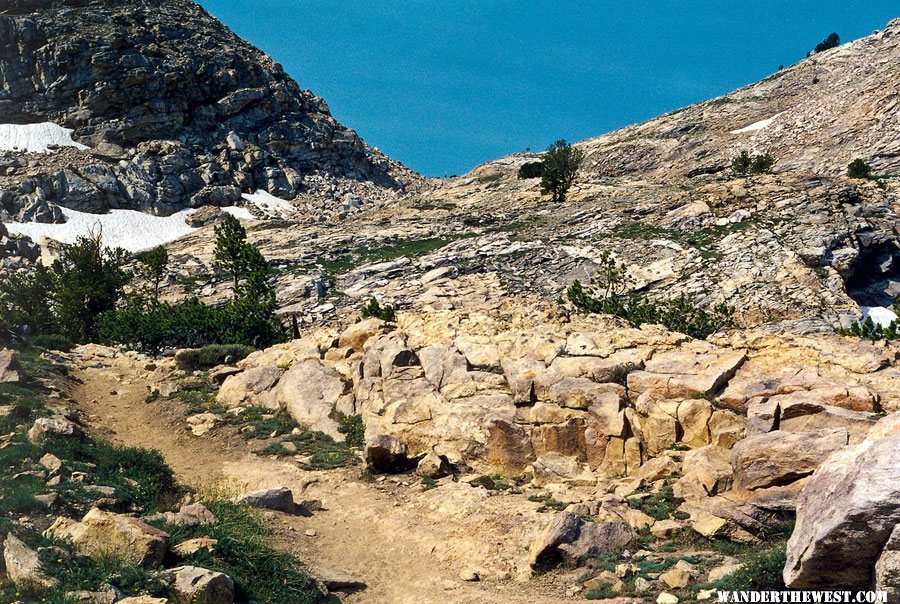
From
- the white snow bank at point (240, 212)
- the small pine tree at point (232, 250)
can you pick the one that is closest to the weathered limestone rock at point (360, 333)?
the small pine tree at point (232, 250)

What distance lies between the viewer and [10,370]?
82.5 ft

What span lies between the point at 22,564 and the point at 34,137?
365 feet

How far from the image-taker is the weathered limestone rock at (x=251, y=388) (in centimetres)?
2598

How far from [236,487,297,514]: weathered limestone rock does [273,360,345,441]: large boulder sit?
565 cm

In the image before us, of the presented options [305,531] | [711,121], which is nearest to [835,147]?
[711,121]

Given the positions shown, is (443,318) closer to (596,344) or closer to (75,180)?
(596,344)

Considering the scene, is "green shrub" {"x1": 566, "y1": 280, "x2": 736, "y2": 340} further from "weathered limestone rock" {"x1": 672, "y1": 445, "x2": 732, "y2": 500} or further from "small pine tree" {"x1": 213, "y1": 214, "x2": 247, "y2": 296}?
"small pine tree" {"x1": 213, "y1": 214, "x2": 247, "y2": 296}

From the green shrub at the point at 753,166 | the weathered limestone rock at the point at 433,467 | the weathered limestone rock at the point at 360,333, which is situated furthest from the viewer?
the green shrub at the point at 753,166

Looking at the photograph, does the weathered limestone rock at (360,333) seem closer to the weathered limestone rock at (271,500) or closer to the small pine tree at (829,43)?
the weathered limestone rock at (271,500)

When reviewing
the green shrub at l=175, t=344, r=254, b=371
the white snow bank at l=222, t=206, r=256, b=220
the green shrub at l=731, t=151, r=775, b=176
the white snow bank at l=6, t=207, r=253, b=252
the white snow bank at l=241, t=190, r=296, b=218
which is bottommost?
the green shrub at l=175, t=344, r=254, b=371

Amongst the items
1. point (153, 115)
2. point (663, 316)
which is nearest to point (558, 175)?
point (663, 316)

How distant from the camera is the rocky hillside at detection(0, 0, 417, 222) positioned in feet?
321

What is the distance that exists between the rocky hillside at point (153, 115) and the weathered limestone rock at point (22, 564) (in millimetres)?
90078

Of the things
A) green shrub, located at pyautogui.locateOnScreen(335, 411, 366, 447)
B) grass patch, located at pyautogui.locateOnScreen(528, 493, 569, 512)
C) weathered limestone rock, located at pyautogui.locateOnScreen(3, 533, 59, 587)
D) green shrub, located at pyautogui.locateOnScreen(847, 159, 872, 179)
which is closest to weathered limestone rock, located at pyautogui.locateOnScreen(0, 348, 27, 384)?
green shrub, located at pyautogui.locateOnScreen(335, 411, 366, 447)
